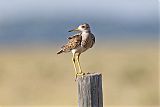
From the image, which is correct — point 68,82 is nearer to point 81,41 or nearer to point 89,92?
point 81,41

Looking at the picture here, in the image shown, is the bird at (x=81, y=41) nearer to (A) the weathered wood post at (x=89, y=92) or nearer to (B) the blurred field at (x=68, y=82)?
(A) the weathered wood post at (x=89, y=92)

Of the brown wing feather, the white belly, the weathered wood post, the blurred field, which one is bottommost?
the weathered wood post

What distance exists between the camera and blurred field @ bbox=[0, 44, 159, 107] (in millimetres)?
24969

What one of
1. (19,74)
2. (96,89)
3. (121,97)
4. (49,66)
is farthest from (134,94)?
(96,89)

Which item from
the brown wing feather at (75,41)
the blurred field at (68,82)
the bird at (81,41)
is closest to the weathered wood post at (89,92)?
the bird at (81,41)

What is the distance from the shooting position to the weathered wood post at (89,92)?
9.83 m

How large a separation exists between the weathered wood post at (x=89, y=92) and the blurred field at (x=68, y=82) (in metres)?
13.2

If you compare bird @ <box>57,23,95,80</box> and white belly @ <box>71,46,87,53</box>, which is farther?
white belly @ <box>71,46,87,53</box>

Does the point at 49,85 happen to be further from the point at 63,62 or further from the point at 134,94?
the point at 63,62

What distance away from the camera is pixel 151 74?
31.9 metres

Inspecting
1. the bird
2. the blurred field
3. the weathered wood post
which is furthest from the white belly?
the blurred field

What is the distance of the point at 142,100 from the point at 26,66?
44.6 feet

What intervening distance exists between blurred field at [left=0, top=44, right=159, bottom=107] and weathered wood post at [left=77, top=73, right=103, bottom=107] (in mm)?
13220

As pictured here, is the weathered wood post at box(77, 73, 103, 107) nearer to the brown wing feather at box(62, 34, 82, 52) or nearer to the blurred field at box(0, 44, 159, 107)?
the brown wing feather at box(62, 34, 82, 52)
